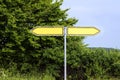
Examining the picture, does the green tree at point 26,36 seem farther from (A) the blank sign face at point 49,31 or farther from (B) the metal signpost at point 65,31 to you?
(B) the metal signpost at point 65,31

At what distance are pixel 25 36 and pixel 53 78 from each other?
475 cm

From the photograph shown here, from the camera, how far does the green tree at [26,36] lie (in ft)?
80.9

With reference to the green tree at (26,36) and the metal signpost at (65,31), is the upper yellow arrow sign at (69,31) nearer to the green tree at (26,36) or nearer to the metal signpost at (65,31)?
the metal signpost at (65,31)

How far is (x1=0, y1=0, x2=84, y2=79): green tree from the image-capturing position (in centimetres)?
2467

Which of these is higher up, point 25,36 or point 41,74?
point 25,36

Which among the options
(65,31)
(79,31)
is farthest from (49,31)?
(79,31)

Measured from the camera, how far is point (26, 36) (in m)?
25.4

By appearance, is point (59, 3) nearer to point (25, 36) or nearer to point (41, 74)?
point (25, 36)

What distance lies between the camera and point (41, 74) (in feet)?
73.2

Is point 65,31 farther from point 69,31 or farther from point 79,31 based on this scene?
point 79,31

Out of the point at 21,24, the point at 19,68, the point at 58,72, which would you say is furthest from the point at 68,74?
the point at 21,24

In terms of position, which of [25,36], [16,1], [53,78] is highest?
[16,1]

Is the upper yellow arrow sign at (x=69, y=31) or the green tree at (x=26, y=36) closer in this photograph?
the upper yellow arrow sign at (x=69, y=31)

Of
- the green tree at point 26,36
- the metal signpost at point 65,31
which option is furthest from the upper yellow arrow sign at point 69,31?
the green tree at point 26,36
